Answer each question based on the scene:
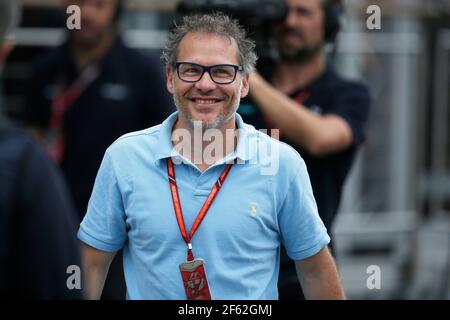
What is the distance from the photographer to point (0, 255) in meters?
1.51

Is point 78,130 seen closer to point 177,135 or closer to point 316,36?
point 316,36

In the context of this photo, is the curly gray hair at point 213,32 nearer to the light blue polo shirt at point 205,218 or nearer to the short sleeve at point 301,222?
the light blue polo shirt at point 205,218

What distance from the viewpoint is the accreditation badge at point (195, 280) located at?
5.76ft

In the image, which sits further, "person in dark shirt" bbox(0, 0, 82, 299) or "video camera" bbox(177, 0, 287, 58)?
"video camera" bbox(177, 0, 287, 58)

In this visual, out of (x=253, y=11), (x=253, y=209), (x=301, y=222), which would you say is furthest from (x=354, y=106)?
(x=253, y=209)

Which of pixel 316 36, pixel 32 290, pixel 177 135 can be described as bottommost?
pixel 32 290

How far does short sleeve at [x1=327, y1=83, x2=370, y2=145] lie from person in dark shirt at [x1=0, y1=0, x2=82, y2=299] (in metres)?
1.14

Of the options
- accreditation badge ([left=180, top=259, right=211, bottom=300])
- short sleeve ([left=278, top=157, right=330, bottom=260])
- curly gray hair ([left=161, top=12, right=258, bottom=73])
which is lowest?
accreditation badge ([left=180, top=259, right=211, bottom=300])

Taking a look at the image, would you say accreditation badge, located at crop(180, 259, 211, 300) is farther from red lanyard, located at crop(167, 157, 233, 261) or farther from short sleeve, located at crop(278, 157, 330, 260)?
short sleeve, located at crop(278, 157, 330, 260)

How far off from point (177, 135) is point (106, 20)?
1.00 m

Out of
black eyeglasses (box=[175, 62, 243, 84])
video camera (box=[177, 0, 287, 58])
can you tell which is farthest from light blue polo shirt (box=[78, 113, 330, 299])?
video camera (box=[177, 0, 287, 58])

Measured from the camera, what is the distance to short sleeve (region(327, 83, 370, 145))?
8.32 feet

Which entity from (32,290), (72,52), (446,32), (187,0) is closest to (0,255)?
(32,290)

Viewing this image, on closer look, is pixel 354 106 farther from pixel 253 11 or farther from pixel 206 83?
pixel 206 83
